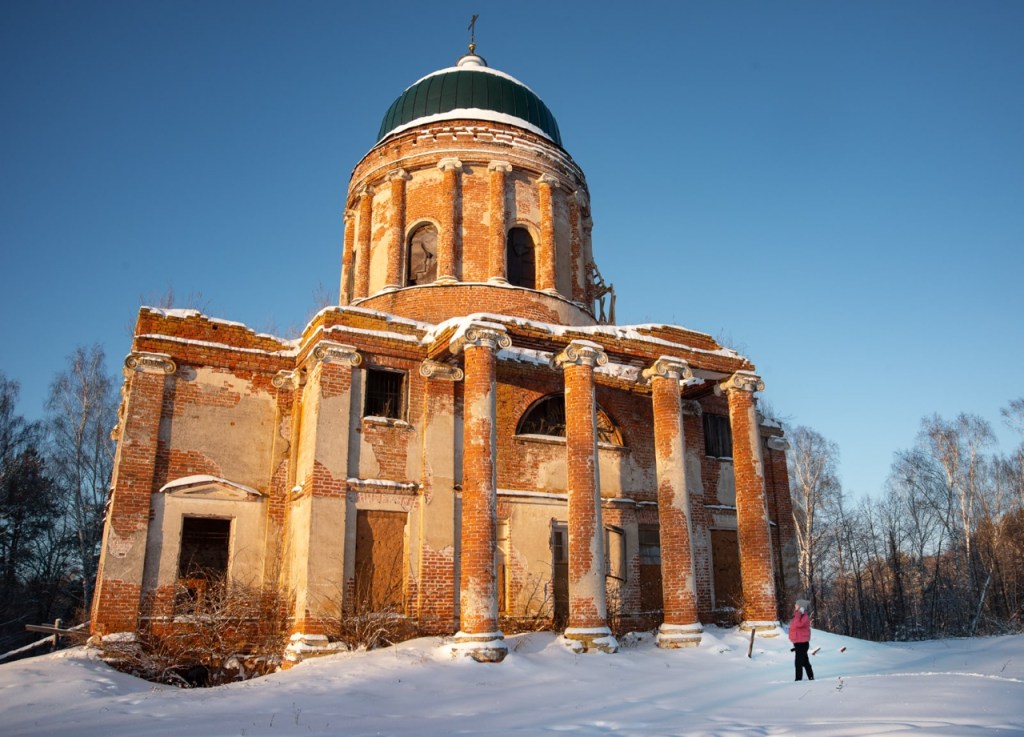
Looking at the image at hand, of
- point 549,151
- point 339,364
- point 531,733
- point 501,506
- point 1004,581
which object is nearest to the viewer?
point 531,733

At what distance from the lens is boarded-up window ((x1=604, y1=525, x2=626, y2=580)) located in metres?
15.7

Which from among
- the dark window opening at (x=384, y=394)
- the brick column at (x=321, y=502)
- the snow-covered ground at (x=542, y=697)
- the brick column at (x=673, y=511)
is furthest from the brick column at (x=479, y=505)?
the brick column at (x=673, y=511)

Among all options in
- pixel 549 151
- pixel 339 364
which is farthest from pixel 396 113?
pixel 339 364

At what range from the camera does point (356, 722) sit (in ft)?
25.7

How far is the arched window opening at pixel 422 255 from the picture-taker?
728 inches

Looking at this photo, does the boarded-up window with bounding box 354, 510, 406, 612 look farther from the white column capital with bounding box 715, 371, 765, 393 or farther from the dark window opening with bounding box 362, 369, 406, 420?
the white column capital with bounding box 715, 371, 765, 393

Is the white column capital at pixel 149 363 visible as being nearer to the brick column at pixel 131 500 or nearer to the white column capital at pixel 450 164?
the brick column at pixel 131 500

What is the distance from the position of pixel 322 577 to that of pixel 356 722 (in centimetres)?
532

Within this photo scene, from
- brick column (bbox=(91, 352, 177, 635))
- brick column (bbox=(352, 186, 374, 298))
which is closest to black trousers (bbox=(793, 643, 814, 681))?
brick column (bbox=(91, 352, 177, 635))

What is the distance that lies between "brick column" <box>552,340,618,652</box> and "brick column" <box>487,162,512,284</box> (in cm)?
393

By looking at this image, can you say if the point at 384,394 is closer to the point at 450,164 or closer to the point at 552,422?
the point at 552,422

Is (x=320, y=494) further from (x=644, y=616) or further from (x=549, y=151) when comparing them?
(x=549, y=151)

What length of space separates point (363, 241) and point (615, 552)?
9.45 meters

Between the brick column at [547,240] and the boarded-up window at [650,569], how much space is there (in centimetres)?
583
